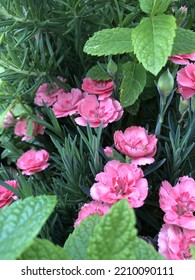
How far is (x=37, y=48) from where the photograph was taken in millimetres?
813

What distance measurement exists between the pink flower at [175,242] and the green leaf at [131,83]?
0.23 meters

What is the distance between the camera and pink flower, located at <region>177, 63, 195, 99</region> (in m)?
0.69

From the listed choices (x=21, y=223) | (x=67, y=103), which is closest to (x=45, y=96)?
(x=67, y=103)

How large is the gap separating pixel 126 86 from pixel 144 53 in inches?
4.9

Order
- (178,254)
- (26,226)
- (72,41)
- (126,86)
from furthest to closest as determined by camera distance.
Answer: (72,41), (126,86), (178,254), (26,226)

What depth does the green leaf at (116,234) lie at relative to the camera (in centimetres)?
32

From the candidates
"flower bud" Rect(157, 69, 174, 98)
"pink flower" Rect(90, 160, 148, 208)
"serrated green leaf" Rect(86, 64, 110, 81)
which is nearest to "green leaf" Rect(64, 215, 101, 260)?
"pink flower" Rect(90, 160, 148, 208)

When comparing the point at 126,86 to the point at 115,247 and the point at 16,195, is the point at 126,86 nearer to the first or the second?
the point at 16,195

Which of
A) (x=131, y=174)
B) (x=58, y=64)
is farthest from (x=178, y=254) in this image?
(x=58, y=64)

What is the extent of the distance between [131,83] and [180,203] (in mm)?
226

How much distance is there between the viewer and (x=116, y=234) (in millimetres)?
328

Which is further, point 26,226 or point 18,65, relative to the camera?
point 18,65

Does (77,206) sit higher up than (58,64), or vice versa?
(58,64)

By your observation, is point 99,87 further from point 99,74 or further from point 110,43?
point 110,43
